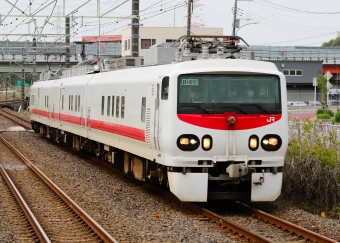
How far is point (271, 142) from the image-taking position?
11.7m

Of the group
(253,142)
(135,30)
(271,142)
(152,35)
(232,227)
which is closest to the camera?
(232,227)

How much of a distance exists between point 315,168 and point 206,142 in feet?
13.5

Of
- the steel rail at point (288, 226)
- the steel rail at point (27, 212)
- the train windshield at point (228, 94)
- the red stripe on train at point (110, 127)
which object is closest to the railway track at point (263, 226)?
the steel rail at point (288, 226)

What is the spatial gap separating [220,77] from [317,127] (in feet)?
17.7

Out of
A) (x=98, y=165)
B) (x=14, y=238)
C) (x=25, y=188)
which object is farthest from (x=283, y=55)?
(x=14, y=238)

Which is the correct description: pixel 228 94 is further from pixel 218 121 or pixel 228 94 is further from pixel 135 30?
pixel 135 30

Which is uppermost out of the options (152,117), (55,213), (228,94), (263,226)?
(228,94)

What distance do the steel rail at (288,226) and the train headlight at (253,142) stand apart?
3.15ft

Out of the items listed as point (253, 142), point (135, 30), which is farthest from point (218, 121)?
point (135, 30)

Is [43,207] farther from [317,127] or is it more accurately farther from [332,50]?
[332,50]

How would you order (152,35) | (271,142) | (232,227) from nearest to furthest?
(232,227), (271,142), (152,35)

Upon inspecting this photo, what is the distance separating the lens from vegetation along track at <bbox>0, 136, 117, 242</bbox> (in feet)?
32.1

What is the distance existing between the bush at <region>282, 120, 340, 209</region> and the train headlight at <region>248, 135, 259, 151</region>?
3340 millimetres

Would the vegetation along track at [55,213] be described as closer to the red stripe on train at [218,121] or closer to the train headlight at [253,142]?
the red stripe on train at [218,121]
